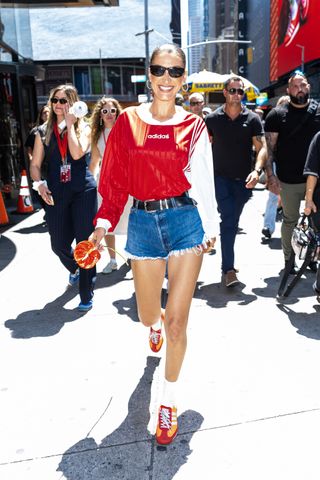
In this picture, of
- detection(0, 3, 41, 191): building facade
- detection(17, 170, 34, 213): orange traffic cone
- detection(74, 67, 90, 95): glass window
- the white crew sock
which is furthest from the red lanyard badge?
detection(74, 67, 90, 95): glass window

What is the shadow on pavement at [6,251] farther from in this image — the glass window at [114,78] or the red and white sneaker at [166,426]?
the glass window at [114,78]

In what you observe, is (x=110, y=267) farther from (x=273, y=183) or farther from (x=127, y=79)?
(x=127, y=79)

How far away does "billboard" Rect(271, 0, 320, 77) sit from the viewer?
3975 cm

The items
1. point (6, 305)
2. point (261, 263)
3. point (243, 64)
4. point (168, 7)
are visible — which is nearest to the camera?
point (6, 305)

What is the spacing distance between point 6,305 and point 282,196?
10.8ft

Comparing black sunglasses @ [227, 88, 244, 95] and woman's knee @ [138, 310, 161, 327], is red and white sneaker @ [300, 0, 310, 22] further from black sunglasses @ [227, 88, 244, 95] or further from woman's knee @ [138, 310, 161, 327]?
woman's knee @ [138, 310, 161, 327]

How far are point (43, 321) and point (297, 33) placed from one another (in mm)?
46279

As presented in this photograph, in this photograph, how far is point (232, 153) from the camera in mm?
5492

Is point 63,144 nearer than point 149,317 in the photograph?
No

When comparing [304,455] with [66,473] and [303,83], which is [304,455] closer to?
[66,473]

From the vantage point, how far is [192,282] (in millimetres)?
2969

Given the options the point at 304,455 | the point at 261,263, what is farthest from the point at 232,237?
the point at 304,455

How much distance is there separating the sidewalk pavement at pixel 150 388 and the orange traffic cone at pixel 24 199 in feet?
17.4

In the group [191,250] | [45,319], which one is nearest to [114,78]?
[45,319]
